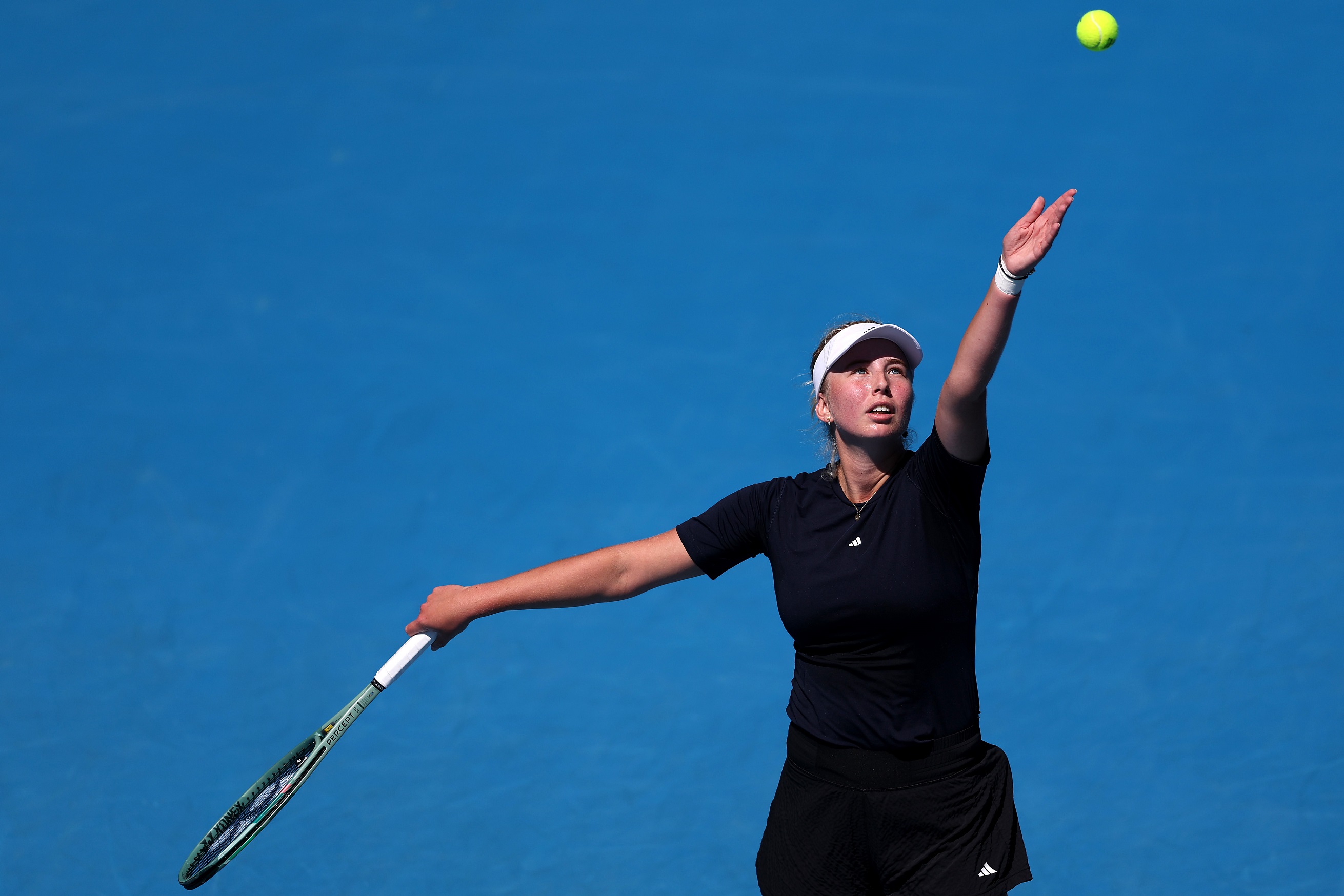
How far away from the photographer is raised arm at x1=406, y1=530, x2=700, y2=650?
2.24m

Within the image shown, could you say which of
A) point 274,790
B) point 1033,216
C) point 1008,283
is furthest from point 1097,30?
point 274,790

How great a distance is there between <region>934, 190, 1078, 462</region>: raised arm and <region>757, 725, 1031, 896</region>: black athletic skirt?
58 cm

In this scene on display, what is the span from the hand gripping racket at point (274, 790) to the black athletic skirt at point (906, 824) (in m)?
0.82

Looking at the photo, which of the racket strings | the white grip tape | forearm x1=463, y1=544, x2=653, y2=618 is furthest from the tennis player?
the racket strings

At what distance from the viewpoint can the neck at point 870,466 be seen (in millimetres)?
2102

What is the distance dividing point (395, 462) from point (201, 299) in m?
1.31

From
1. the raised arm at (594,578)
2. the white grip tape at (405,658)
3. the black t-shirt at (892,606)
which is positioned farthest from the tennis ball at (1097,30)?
the white grip tape at (405,658)

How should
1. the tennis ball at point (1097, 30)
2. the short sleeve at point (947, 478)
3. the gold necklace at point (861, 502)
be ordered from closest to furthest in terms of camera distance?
the short sleeve at point (947, 478) < the gold necklace at point (861, 502) < the tennis ball at point (1097, 30)

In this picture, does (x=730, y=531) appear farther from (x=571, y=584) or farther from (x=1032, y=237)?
(x=1032, y=237)

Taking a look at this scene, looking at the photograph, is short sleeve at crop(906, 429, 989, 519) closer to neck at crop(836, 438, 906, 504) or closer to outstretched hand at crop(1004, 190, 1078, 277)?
neck at crop(836, 438, 906, 504)

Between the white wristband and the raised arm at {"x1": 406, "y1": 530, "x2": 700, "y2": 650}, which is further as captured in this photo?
the raised arm at {"x1": 406, "y1": 530, "x2": 700, "y2": 650}

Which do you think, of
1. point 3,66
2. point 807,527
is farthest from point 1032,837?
point 3,66

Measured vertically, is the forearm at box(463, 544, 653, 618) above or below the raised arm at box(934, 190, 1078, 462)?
above

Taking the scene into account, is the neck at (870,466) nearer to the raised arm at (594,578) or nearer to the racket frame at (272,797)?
the raised arm at (594,578)
